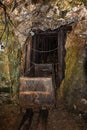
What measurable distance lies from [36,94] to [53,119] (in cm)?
175

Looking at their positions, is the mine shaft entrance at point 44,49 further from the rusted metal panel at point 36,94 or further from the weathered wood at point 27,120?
the weathered wood at point 27,120

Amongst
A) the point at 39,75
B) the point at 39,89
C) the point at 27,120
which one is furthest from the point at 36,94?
the point at 27,120

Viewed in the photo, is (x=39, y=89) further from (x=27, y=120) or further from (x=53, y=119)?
(x=27, y=120)

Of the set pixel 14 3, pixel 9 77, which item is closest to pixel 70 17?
pixel 14 3

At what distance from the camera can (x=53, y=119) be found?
9.36m

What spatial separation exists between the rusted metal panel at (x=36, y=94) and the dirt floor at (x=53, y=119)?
581 mm

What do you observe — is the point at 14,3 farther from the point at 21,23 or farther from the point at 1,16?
the point at 21,23

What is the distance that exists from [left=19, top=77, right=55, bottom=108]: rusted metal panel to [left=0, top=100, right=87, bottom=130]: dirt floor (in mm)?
581

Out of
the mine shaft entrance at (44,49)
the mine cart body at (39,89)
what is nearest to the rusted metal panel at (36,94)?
the mine cart body at (39,89)

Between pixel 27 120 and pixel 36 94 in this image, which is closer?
pixel 27 120

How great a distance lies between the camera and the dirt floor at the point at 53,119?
339 inches

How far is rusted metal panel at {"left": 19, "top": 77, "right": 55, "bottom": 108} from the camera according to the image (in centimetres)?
1048

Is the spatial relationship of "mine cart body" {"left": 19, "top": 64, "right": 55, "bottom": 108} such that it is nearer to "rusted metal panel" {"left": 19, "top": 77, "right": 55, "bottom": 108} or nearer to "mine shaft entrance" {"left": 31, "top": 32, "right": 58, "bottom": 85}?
"rusted metal panel" {"left": 19, "top": 77, "right": 55, "bottom": 108}

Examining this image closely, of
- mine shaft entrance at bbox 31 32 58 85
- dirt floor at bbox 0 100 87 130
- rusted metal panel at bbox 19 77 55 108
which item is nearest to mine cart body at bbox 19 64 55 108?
rusted metal panel at bbox 19 77 55 108
